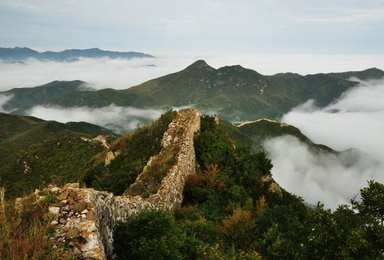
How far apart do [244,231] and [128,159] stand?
14.9 metres

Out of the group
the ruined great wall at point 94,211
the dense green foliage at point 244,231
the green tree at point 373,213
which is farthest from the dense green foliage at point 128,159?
the green tree at point 373,213

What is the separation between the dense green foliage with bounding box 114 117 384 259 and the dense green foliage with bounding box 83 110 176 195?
4.51 meters

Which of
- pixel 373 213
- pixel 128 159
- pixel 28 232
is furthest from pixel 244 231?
pixel 28 232

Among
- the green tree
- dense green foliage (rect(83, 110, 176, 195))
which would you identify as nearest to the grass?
the green tree

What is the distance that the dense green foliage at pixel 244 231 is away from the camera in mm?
13656

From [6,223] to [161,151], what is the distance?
22576 mm

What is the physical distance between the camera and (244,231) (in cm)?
2241

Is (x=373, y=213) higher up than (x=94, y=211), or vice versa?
(x=94, y=211)

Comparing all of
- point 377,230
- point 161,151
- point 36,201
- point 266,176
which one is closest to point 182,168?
point 161,151

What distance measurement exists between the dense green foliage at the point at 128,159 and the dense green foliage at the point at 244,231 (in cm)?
451

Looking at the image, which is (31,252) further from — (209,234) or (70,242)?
(209,234)

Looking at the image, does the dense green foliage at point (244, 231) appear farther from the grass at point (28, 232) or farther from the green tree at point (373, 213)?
the grass at point (28, 232)

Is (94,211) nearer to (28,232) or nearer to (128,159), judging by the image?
(28,232)

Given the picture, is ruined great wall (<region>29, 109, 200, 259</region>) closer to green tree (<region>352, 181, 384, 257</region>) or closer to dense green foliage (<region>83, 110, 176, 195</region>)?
dense green foliage (<region>83, 110, 176, 195</region>)
